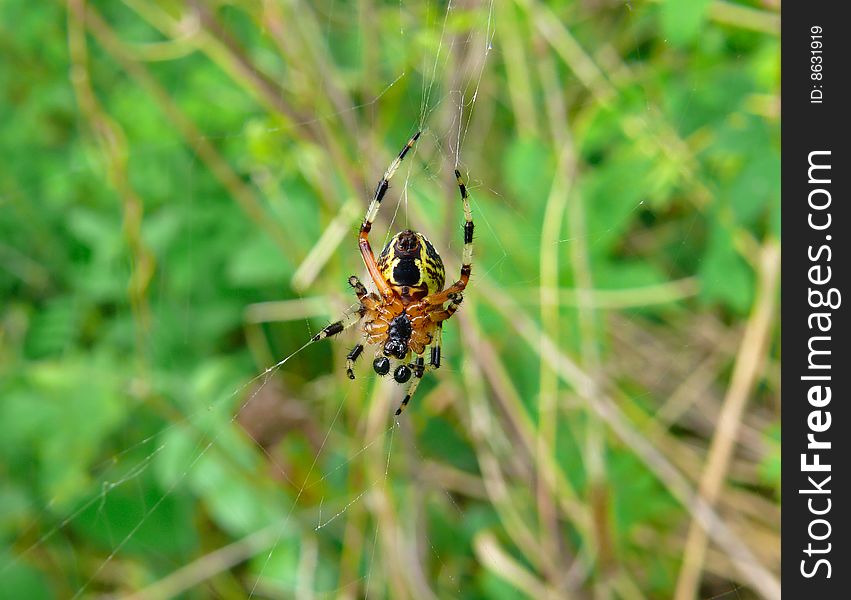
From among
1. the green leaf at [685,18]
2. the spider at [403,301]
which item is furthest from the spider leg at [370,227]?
the green leaf at [685,18]

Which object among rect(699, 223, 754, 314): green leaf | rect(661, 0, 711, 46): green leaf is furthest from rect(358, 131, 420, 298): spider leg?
rect(699, 223, 754, 314): green leaf

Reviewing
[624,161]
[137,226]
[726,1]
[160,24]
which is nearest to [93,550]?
[137,226]

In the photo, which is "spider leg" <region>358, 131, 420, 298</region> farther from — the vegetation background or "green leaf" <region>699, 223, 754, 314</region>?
"green leaf" <region>699, 223, 754, 314</region>

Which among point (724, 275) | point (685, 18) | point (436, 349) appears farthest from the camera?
point (724, 275)

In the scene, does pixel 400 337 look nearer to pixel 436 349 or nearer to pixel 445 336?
pixel 436 349

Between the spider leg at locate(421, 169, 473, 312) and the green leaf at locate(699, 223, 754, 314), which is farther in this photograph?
the green leaf at locate(699, 223, 754, 314)

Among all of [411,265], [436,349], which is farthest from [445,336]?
[411,265]

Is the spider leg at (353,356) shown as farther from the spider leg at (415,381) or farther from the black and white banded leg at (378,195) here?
the black and white banded leg at (378,195)
